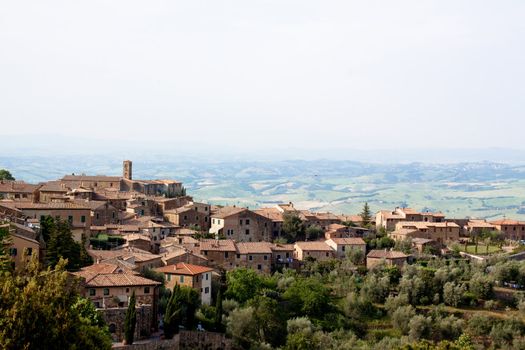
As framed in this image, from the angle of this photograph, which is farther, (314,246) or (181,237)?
(314,246)

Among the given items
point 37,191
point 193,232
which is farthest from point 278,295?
point 37,191

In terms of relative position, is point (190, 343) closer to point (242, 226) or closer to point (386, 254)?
point (386, 254)

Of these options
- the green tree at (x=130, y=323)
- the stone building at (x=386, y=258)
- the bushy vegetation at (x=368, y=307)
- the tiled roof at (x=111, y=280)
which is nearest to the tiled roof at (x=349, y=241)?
the stone building at (x=386, y=258)

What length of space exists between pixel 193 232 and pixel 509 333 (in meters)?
24.4

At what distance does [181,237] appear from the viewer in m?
55.4

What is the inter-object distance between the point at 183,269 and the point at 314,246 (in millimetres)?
17555

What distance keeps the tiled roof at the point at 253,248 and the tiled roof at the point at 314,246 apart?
3.23 metres

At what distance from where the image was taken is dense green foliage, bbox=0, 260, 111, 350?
840 inches

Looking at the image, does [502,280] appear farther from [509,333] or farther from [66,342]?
[66,342]

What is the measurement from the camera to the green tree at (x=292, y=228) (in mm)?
63781

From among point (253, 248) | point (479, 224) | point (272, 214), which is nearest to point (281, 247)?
point (253, 248)

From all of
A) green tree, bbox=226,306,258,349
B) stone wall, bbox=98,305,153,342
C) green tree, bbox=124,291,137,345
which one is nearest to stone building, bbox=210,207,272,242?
green tree, bbox=226,306,258,349

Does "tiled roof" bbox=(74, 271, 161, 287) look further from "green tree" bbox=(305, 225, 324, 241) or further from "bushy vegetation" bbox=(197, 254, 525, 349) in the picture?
"green tree" bbox=(305, 225, 324, 241)

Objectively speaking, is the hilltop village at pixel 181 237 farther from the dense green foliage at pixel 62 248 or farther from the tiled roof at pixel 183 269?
the dense green foliage at pixel 62 248
